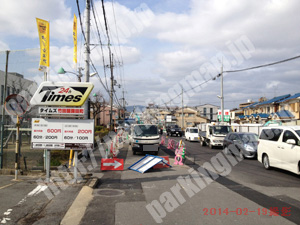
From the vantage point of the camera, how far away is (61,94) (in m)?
8.21

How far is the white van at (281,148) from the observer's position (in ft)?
30.9

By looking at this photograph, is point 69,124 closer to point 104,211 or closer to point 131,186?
point 131,186

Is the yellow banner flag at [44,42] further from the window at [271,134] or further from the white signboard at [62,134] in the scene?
the window at [271,134]

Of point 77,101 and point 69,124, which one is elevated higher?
point 77,101

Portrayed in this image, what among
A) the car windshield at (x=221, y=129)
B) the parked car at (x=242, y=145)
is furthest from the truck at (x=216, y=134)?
the parked car at (x=242, y=145)

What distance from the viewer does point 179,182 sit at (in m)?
8.76

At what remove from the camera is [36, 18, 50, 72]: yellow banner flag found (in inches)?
423

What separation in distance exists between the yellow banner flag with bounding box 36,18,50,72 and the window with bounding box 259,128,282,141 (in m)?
9.57

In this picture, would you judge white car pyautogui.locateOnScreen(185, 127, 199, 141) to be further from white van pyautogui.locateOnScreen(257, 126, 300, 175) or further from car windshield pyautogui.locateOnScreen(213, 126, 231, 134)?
white van pyautogui.locateOnScreen(257, 126, 300, 175)

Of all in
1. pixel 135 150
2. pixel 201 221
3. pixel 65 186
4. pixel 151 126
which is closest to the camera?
pixel 201 221

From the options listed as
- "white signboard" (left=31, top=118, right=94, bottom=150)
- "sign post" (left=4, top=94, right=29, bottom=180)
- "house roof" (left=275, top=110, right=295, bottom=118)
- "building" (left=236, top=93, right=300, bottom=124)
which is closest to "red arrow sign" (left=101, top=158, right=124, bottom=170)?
"white signboard" (left=31, top=118, right=94, bottom=150)

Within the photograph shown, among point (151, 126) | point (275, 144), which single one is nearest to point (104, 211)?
point (275, 144)

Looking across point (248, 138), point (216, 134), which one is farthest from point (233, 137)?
point (216, 134)

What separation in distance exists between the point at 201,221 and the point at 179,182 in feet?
11.7
